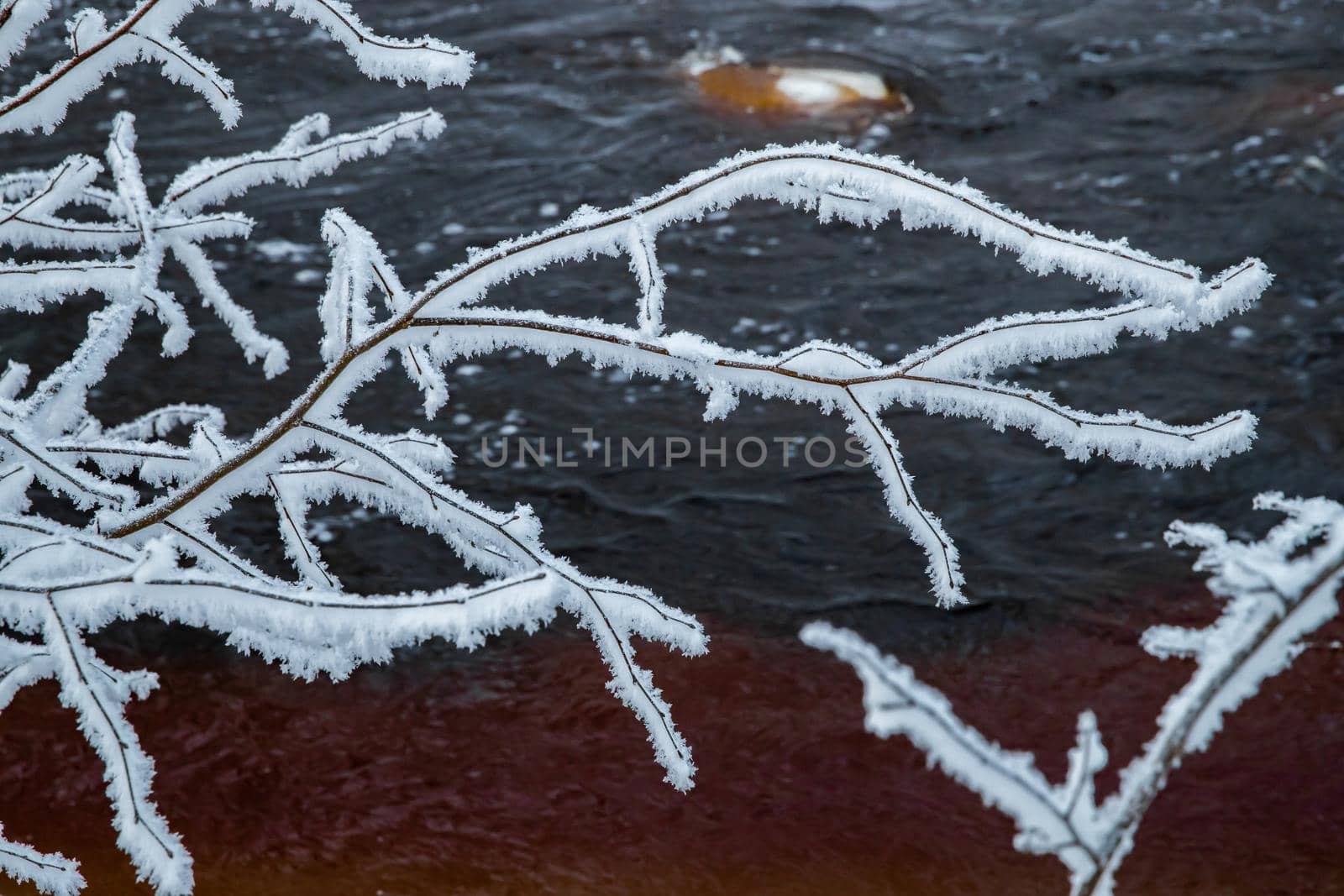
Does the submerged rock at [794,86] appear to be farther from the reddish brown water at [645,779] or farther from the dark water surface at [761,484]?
the reddish brown water at [645,779]

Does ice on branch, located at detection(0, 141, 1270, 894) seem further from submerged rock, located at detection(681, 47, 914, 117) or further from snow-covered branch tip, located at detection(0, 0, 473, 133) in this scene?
submerged rock, located at detection(681, 47, 914, 117)

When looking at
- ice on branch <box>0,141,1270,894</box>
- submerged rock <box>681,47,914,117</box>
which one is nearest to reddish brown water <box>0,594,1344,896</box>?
ice on branch <box>0,141,1270,894</box>

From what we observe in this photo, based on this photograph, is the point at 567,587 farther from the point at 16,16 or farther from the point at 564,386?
the point at 564,386

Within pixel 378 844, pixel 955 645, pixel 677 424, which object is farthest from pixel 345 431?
pixel 677 424

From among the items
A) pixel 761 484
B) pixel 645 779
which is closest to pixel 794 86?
pixel 761 484

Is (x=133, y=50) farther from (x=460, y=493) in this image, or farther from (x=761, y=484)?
(x=761, y=484)

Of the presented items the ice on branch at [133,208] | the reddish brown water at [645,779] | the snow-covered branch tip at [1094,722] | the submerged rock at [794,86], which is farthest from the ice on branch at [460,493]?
the submerged rock at [794,86]
